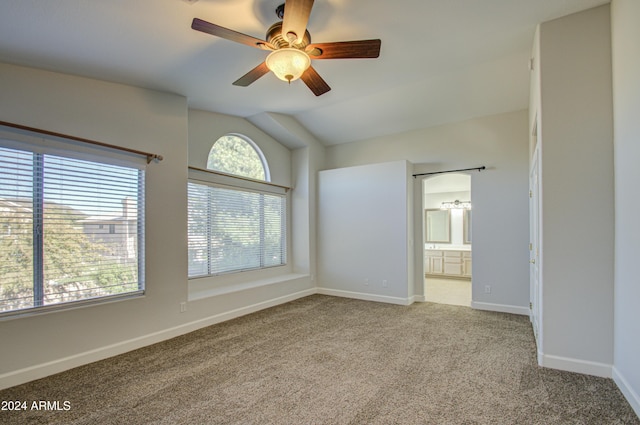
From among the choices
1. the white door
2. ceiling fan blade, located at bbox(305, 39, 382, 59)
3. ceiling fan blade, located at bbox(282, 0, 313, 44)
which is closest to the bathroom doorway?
the white door

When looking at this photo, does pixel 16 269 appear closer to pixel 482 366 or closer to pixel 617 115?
pixel 482 366

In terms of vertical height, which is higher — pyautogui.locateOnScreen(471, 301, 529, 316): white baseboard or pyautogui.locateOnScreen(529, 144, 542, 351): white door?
pyautogui.locateOnScreen(529, 144, 542, 351): white door

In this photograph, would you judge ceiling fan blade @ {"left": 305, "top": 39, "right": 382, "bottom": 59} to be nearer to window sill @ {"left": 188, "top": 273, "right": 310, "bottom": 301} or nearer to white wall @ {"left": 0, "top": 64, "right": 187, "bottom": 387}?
white wall @ {"left": 0, "top": 64, "right": 187, "bottom": 387}

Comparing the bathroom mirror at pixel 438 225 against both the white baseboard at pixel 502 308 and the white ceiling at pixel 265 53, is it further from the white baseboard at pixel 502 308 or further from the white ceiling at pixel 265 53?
the white ceiling at pixel 265 53

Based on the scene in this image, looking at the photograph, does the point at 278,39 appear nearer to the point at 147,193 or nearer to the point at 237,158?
the point at 147,193

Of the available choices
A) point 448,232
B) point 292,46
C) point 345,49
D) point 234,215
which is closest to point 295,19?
point 292,46

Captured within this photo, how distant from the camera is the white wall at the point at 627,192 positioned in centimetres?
215

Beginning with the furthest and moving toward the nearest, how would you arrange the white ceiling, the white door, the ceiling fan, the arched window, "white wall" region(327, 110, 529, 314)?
1. the arched window
2. "white wall" region(327, 110, 529, 314)
3. the white door
4. the white ceiling
5. the ceiling fan

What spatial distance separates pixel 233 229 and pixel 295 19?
11.7ft

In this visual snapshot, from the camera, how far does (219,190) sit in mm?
4770

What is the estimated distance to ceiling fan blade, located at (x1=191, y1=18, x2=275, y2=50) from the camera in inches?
78.7

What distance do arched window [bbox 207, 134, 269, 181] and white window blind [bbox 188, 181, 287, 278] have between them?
32 cm

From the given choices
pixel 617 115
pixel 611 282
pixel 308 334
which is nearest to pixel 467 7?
pixel 617 115

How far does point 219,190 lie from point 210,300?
1.64m
